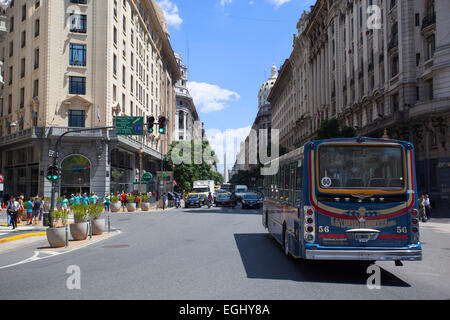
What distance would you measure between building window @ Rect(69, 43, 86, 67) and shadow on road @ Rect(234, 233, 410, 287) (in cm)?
3467

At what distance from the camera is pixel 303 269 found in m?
10.0

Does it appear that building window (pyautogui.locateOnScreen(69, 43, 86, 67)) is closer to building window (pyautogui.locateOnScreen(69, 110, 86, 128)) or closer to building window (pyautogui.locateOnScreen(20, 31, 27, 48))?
building window (pyautogui.locateOnScreen(69, 110, 86, 128))

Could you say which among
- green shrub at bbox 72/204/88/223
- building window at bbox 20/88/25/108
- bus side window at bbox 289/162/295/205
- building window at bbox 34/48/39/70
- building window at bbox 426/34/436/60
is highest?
building window at bbox 34/48/39/70

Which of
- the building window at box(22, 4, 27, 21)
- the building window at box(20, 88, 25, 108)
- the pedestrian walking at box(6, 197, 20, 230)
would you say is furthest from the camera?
the building window at box(22, 4, 27, 21)

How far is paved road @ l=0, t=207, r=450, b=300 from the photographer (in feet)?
25.1

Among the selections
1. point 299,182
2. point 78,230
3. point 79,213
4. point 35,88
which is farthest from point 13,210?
point 35,88

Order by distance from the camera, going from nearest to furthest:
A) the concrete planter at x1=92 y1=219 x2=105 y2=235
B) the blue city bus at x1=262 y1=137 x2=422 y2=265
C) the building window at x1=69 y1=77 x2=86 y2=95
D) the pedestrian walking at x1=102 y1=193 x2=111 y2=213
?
the blue city bus at x1=262 y1=137 x2=422 y2=265, the concrete planter at x1=92 y1=219 x2=105 y2=235, the pedestrian walking at x1=102 y1=193 x2=111 y2=213, the building window at x1=69 y1=77 x2=86 y2=95

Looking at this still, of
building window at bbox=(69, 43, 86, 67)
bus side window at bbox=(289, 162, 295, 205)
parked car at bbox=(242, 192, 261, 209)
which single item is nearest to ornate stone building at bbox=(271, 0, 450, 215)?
parked car at bbox=(242, 192, 261, 209)

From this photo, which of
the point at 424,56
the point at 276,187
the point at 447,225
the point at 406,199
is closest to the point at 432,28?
the point at 424,56

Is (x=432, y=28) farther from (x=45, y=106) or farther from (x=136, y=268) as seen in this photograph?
(x=45, y=106)

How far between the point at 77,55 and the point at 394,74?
98.1 feet

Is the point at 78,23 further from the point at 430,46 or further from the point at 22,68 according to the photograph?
the point at 430,46

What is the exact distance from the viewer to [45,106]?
133 ft

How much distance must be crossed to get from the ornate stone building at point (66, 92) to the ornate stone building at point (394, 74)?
2502 cm
